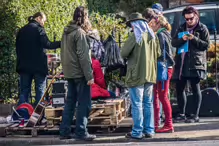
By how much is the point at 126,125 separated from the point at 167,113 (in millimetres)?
791

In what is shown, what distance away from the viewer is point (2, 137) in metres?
10.5

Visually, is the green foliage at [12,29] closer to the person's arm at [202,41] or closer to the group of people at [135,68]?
the person's arm at [202,41]

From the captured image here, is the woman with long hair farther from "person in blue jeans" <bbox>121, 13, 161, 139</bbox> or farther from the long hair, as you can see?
the long hair

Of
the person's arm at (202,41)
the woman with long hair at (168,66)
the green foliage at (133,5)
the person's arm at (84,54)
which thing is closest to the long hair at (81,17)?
the person's arm at (84,54)

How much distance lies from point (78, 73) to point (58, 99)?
3.89ft

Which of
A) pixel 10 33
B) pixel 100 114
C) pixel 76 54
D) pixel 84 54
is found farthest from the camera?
pixel 10 33

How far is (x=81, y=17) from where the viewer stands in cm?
977

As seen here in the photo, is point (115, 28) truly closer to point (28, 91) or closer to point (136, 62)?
point (28, 91)

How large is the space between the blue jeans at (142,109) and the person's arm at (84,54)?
742 mm

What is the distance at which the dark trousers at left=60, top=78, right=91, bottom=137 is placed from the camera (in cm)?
976

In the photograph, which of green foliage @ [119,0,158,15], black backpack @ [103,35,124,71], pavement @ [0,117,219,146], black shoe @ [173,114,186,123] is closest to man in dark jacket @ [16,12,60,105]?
black backpack @ [103,35,124,71]

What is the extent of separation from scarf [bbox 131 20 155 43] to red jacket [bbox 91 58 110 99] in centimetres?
127

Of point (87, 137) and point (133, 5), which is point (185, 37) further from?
point (133, 5)

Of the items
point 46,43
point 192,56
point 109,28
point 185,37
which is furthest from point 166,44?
point 109,28
